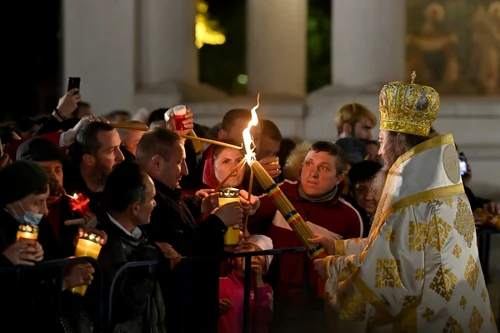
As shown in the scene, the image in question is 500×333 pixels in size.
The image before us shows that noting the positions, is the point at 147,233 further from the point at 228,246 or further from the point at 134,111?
the point at 134,111

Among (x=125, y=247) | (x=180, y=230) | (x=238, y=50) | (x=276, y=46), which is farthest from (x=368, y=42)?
(x=238, y=50)

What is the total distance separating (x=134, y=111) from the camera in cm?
1705

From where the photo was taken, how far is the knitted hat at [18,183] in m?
6.38

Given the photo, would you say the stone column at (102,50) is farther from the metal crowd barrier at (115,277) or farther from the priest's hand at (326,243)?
the priest's hand at (326,243)

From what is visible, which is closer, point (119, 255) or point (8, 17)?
point (119, 255)

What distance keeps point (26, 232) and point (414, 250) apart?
194 centimetres

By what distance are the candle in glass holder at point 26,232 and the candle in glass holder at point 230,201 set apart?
4.08 ft

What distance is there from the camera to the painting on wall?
1898 centimetres

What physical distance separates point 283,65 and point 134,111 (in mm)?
2976

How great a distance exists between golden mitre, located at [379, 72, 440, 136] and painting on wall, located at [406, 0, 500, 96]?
12035 mm

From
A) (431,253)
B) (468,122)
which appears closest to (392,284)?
(431,253)

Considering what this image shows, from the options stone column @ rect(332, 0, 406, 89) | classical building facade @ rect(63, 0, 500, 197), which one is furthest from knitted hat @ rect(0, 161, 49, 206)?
stone column @ rect(332, 0, 406, 89)

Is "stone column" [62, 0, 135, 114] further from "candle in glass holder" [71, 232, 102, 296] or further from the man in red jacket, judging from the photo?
"candle in glass holder" [71, 232, 102, 296]

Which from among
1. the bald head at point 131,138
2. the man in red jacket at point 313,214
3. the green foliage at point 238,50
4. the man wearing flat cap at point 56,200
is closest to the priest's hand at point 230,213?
the man wearing flat cap at point 56,200
